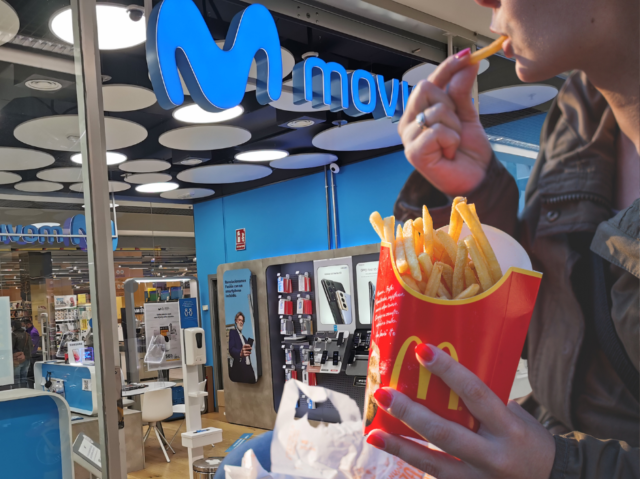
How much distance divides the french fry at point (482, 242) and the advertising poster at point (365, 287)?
214 inches

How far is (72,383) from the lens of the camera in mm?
2604

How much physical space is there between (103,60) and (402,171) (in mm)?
3698

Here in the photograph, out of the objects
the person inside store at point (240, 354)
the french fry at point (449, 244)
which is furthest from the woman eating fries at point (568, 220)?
the person inside store at point (240, 354)

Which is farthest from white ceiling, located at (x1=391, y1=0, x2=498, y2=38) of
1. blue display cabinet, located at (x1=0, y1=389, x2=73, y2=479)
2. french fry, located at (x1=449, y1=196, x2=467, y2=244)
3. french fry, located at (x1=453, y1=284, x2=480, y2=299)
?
blue display cabinet, located at (x1=0, y1=389, x2=73, y2=479)

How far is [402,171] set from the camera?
276 inches

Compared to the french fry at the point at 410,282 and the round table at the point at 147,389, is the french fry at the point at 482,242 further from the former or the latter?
the round table at the point at 147,389

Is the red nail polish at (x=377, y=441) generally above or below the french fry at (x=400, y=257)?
below

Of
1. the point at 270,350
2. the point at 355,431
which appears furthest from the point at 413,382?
the point at 270,350

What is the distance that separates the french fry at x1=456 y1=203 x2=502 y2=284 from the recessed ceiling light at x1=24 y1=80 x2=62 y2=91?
81.7 inches

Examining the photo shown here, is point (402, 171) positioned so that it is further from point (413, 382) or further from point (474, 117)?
point (413, 382)

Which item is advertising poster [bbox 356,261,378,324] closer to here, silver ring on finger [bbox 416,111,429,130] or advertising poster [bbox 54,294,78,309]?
advertising poster [bbox 54,294,78,309]

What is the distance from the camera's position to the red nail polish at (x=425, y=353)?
1.22m

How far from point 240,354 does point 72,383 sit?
572cm

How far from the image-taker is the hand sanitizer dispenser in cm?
673
